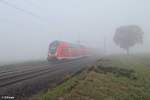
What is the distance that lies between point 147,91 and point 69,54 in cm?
3004

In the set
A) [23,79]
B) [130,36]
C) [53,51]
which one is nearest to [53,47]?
[53,51]

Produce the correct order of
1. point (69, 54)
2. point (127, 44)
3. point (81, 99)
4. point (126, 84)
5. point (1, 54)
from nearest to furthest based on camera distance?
1. point (81, 99)
2. point (126, 84)
3. point (69, 54)
4. point (127, 44)
5. point (1, 54)

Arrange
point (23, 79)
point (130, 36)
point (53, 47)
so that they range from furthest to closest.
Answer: point (130, 36), point (53, 47), point (23, 79)

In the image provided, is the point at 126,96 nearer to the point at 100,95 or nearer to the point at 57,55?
the point at 100,95

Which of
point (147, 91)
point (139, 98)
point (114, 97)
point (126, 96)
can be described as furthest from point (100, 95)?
point (147, 91)

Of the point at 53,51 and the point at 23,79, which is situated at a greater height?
the point at 53,51

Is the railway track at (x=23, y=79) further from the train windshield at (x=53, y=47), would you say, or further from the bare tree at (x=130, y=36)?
the bare tree at (x=130, y=36)

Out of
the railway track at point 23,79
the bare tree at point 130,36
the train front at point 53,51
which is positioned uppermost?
the bare tree at point 130,36

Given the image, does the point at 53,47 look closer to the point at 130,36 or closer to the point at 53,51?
the point at 53,51

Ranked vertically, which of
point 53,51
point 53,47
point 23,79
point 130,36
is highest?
point 130,36

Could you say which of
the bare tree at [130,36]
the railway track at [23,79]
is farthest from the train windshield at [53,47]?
the bare tree at [130,36]

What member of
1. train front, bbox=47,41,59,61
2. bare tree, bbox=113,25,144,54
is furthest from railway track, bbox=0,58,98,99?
bare tree, bbox=113,25,144,54

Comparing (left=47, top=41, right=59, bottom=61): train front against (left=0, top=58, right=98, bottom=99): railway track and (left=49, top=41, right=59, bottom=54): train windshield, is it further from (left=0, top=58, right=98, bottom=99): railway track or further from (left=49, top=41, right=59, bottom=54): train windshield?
(left=0, top=58, right=98, bottom=99): railway track

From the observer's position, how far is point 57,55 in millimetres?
34812
